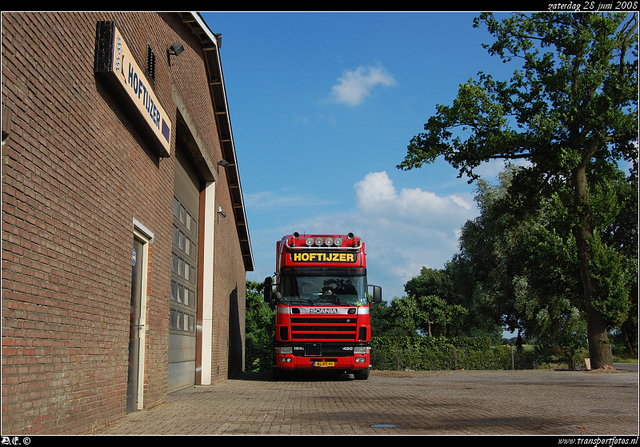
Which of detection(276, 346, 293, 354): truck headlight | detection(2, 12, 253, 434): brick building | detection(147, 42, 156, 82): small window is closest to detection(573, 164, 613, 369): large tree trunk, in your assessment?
detection(276, 346, 293, 354): truck headlight

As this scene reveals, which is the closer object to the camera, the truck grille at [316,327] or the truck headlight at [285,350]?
the truck grille at [316,327]

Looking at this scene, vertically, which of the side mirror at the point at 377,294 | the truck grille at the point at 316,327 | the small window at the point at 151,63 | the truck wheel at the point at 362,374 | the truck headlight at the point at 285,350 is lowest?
the truck wheel at the point at 362,374

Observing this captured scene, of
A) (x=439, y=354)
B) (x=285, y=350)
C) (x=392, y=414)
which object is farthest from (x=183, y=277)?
(x=439, y=354)

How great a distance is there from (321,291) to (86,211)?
10622 millimetres

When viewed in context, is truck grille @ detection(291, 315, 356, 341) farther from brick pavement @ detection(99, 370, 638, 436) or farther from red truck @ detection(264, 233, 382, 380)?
brick pavement @ detection(99, 370, 638, 436)

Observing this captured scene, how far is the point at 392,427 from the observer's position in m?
7.04

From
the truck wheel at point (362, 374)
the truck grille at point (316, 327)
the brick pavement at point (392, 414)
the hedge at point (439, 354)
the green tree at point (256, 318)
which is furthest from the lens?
the green tree at point (256, 318)

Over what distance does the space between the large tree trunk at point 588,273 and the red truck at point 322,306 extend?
1090 centimetres

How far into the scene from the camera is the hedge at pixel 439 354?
93.7 feet

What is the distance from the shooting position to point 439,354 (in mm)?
28891

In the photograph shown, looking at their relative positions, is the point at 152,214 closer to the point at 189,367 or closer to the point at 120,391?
the point at 120,391

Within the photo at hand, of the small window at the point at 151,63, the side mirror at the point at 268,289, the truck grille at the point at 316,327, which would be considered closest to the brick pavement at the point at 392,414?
the truck grille at the point at 316,327

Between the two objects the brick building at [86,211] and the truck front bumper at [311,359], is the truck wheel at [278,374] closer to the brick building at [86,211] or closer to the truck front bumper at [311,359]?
the truck front bumper at [311,359]
